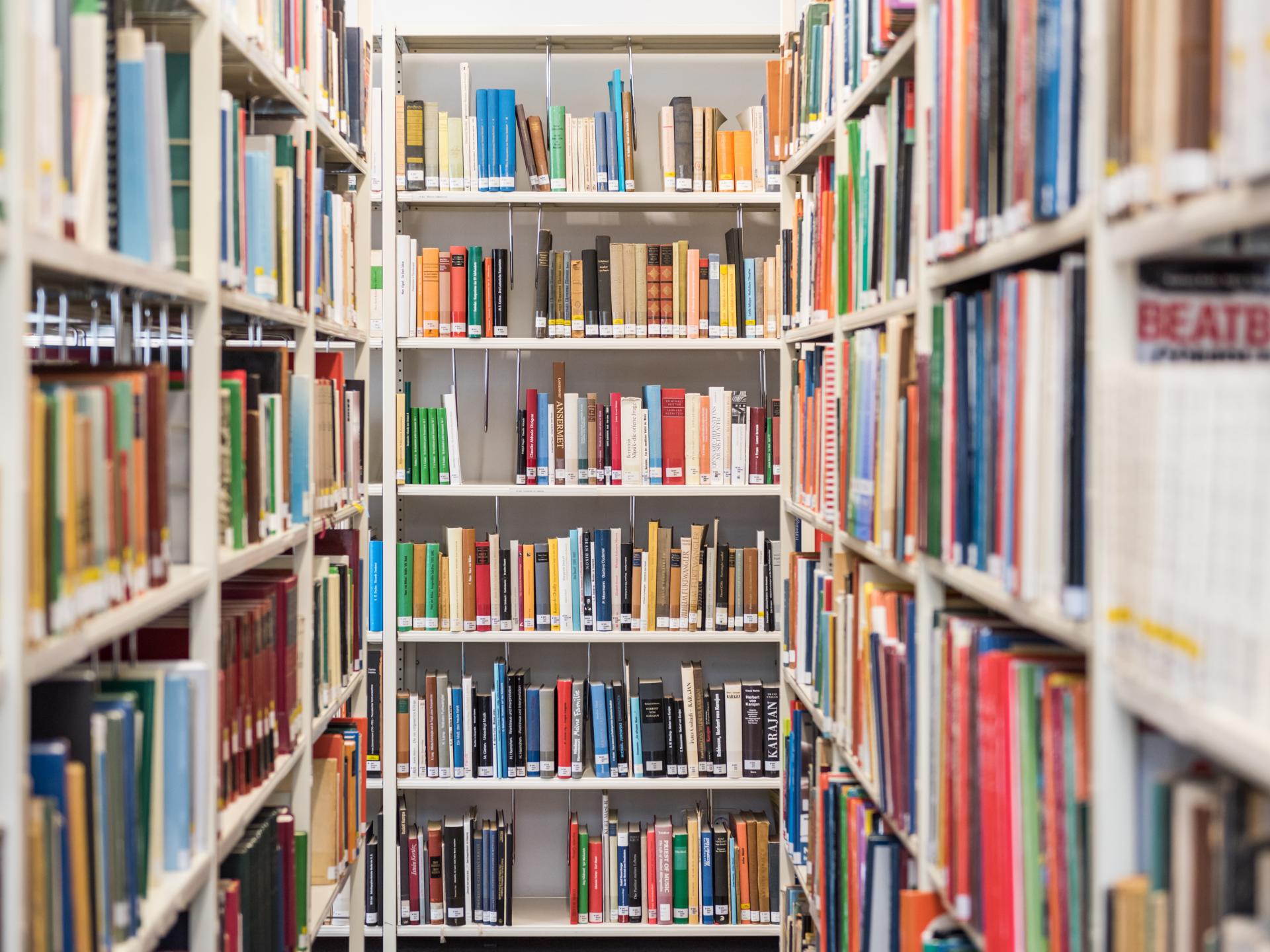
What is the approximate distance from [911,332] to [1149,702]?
2.92 feet

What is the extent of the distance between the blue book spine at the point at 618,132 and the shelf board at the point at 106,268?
2.01 meters

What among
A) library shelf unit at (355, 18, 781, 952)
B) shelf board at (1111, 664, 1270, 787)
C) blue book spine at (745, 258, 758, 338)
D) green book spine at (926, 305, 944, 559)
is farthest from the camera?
library shelf unit at (355, 18, 781, 952)

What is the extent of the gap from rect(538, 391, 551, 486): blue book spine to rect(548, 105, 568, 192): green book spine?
2.10ft

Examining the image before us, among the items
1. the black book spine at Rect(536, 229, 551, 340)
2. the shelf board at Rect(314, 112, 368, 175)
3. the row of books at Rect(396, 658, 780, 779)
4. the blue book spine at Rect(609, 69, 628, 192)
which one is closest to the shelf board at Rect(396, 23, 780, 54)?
the blue book spine at Rect(609, 69, 628, 192)

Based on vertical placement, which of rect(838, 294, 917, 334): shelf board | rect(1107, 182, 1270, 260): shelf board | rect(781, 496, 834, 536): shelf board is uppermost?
rect(838, 294, 917, 334): shelf board

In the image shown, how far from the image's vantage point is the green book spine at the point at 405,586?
11.4 ft

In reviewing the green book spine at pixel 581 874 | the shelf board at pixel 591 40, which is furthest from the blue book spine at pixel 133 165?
the green book spine at pixel 581 874

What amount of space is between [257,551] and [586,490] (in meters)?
1.59

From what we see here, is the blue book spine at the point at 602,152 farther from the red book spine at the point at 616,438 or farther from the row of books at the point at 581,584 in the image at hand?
the row of books at the point at 581,584

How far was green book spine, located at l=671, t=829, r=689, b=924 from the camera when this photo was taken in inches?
138

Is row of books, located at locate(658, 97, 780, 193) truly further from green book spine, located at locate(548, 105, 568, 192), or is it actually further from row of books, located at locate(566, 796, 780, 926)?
row of books, located at locate(566, 796, 780, 926)

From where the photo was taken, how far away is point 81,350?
2.17 meters

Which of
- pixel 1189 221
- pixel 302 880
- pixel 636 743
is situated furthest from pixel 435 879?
pixel 1189 221

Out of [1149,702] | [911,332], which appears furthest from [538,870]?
[1149,702]
